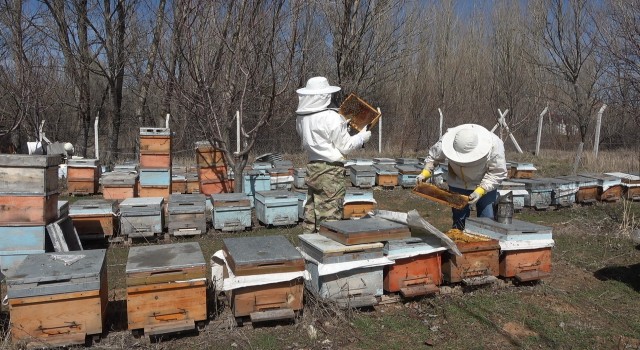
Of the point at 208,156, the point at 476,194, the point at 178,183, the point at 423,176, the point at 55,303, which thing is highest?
the point at 208,156

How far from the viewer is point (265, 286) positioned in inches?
133

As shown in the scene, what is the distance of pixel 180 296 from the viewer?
10.6 feet

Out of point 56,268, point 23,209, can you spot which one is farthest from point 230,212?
point 56,268

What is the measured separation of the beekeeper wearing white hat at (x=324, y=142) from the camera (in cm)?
459

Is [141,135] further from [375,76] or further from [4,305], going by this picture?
[375,76]

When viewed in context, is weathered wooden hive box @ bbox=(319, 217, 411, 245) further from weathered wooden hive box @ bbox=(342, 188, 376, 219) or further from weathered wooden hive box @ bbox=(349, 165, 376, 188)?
weathered wooden hive box @ bbox=(349, 165, 376, 188)

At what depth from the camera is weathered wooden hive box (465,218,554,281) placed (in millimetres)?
4160

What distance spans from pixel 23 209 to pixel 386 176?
747cm

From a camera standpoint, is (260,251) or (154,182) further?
(154,182)

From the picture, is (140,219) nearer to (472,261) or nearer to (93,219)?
(93,219)

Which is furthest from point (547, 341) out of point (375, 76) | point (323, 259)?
point (375, 76)

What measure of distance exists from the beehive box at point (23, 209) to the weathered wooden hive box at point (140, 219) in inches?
68.5

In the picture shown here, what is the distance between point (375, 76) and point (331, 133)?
14.0 metres

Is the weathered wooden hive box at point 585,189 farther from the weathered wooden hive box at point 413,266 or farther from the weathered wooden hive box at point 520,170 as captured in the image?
the weathered wooden hive box at point 413,266
